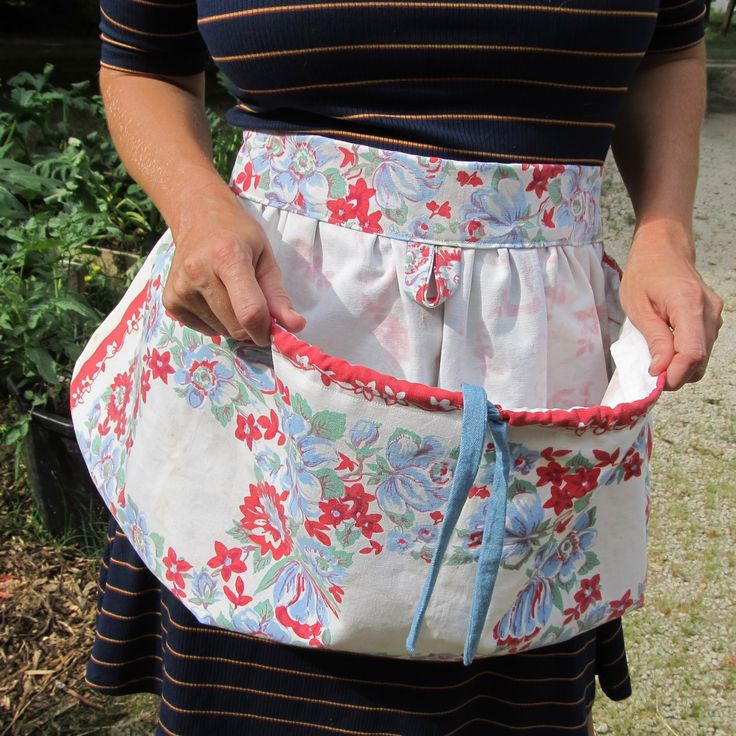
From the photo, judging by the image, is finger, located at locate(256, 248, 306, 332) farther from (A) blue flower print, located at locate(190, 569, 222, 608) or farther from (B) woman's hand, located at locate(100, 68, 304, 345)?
(A) blue flower print, located at locate(190, 569, 222, 608)

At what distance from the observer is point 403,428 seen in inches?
27.5

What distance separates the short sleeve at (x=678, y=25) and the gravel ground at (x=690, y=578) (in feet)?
4.66

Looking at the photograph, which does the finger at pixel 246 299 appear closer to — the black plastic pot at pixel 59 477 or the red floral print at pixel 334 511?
the red floral print at pixel 334 511

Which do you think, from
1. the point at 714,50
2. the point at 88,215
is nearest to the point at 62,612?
the point at 88,215

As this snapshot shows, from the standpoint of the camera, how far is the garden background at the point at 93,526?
1825 mm

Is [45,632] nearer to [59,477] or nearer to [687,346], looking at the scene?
[59,477]

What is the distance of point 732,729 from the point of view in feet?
5.99

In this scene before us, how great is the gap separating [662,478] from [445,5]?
85.5 inches

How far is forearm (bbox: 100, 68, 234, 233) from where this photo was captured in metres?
0.84

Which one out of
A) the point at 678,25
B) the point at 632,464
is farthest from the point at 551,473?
the point at 678,25

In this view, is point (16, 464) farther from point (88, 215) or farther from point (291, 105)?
point (291, 105)

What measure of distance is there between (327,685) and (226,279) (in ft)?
1.63

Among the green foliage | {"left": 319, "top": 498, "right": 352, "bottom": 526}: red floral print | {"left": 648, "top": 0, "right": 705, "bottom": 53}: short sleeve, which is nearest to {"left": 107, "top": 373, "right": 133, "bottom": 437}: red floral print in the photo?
{"left": 319, "top": 498, "right": 352, "bottom": 526}: red floral print

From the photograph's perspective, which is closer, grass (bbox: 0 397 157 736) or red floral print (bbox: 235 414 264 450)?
red floral print (bbox: 235 414 264 450)
